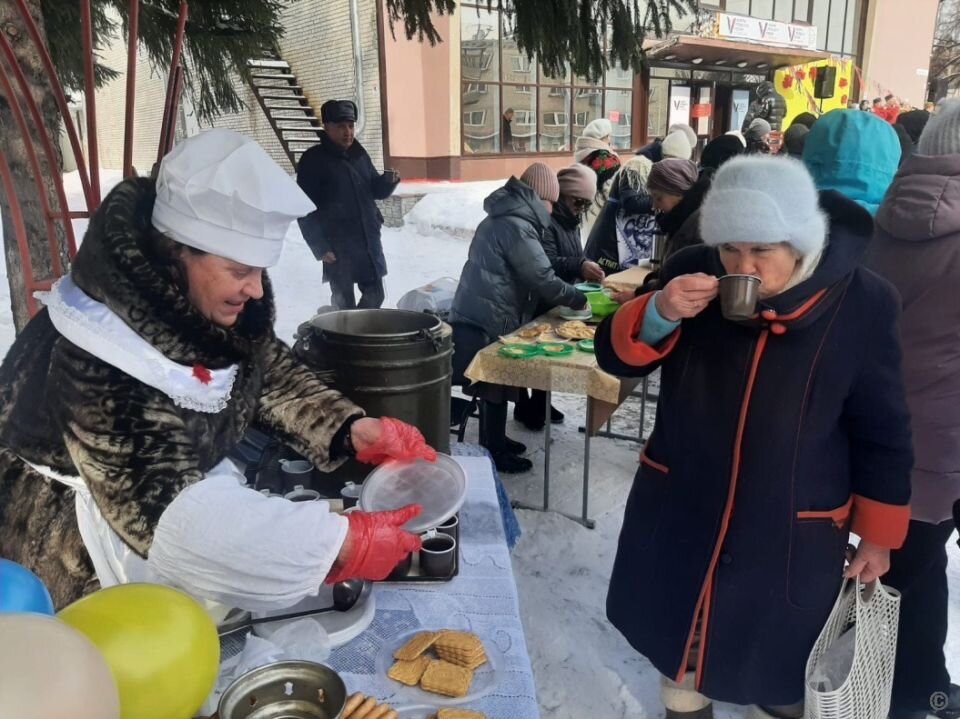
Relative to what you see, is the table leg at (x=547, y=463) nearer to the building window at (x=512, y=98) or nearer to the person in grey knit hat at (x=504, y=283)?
the person in grey knit hat at (x=504, y=283)

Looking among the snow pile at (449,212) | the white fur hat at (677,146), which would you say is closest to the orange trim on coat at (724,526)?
the white fur hat at (677,146)

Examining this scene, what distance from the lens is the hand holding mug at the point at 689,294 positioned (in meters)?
1.71

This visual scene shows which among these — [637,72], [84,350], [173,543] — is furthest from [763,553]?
[637,72]

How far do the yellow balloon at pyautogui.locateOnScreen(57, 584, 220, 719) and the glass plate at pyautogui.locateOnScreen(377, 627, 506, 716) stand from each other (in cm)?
44

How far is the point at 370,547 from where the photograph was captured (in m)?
1.40

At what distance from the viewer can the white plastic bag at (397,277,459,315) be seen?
5.13m

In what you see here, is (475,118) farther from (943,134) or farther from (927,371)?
(927,371)

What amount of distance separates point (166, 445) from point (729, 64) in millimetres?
20912

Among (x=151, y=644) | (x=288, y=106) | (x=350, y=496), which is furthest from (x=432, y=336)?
(x=288, y=106)

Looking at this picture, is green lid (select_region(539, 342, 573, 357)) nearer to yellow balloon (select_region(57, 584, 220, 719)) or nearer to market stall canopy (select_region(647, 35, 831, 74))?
yellow balloon (select_region(57, 584, 220, 719))

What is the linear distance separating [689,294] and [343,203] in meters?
4.96

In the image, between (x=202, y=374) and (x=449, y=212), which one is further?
(x=449, y=212)

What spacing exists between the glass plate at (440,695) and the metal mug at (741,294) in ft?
3.17

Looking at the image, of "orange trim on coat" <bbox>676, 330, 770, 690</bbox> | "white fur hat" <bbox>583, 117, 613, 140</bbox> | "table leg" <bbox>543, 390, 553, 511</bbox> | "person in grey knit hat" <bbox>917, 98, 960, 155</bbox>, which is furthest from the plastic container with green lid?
"white fur hat" <bbox>583, 117, 613, 140</bbox>
